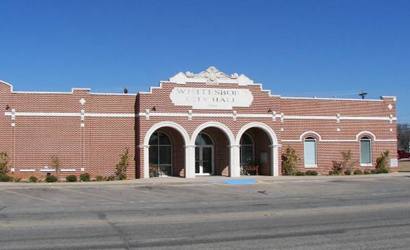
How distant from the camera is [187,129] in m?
36.1

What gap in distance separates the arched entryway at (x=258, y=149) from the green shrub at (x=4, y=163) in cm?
1370

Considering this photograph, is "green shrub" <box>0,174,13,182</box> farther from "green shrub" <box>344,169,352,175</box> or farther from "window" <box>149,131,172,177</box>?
"green shrub" <box>344,169,352,175</box>

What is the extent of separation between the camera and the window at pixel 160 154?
37.4 m

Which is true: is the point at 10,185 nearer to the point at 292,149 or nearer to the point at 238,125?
the point at 238,125

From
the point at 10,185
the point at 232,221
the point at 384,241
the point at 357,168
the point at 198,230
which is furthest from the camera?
the point at 357,168

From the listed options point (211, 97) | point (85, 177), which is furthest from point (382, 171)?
point (85, 177)

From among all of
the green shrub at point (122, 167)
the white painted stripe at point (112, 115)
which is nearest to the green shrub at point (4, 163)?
the white painted stripe at point (112, 115)

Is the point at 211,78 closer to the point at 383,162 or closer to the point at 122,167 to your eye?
the point at 122,167

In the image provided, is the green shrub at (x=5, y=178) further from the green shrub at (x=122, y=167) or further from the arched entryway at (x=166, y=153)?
the arched entryway at (x=166, y=153)

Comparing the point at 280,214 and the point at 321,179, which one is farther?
the point at 321,179

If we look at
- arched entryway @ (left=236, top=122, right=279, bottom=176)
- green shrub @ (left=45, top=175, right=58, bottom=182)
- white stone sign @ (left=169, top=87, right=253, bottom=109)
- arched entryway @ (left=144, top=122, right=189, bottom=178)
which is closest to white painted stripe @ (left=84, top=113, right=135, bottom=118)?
arched entryway @ (left=144, top=122, right=189, bottom=178)

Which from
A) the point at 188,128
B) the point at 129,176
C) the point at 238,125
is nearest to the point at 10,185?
the point at 129,176

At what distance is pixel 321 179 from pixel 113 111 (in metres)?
12.9

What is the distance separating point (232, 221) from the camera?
47.3 feet
